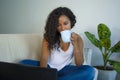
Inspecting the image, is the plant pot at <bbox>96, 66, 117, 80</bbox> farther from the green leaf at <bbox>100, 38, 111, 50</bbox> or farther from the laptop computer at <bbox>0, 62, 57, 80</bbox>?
the laptop computer at <bbox>0, 62, 57, 80</bbox>

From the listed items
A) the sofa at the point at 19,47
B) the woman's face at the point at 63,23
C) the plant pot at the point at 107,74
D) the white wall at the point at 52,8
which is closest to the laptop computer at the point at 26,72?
the woman's face at the point at 63,23

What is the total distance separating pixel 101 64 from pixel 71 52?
903 mm

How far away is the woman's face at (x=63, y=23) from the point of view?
145cm

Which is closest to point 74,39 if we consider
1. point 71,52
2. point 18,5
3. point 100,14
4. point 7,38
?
point 71,52

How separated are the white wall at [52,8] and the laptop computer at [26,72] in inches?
51.9

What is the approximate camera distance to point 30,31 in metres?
2.59

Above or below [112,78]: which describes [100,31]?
above

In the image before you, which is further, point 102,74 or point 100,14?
point 100,14

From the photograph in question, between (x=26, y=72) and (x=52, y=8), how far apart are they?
1.85 metres

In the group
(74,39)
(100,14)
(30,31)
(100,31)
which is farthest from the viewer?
(30,31)

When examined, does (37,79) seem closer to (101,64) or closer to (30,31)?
A: (101,64)

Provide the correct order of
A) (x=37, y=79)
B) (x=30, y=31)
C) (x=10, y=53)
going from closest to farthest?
(x=37, y=79) < (x=10, y=53) < (x=30, y=31)

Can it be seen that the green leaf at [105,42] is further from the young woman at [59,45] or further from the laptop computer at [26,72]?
the laptop computer at [26,72]

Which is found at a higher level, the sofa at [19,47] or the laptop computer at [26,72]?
the laptop computer at [26,72]
